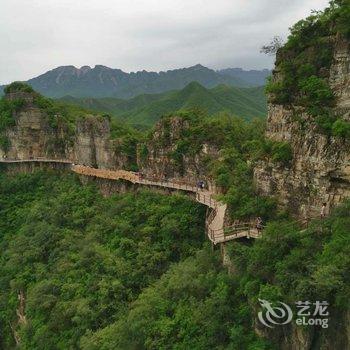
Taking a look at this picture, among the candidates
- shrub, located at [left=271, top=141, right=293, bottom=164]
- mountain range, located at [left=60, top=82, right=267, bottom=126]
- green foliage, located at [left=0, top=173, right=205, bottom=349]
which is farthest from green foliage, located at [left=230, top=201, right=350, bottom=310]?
mountain range, located at [left=60, top=82, right=267, bottom=126]

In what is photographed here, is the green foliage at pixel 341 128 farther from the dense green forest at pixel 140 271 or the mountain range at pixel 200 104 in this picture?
the mountain range at pixel 200 104

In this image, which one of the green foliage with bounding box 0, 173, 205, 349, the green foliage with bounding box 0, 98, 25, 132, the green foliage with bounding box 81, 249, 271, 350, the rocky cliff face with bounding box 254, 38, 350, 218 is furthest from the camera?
the green foliage with bounding box 0, 98, 25, 132

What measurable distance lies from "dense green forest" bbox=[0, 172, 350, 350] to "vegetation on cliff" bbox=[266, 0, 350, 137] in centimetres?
601

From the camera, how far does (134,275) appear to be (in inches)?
1358

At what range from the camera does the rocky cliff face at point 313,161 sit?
78.3 feet

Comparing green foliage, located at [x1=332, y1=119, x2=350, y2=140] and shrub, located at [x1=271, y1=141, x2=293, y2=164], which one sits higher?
green foliage, located at [x1=332, y1=119, x2=350, y2=140]

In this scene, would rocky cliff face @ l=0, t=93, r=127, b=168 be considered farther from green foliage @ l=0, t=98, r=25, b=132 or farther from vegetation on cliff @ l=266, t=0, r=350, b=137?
vegetation on cliff @ l=266, t=0, r=350, b=137

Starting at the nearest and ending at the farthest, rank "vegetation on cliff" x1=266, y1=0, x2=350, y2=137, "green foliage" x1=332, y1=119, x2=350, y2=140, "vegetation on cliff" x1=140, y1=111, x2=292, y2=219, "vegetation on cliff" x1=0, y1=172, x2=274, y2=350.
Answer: "green foliage" x1=332, y1=119, x2=350, y2=140 < "vegetation on cliff" x1=266, y1=0, x2=350, y2=137 < "vegetation on cliff" x1=0, y1=172, x2=274, y2=350 < "vegetation on cliff" x1=140, y1=111, x2=292, y2=219

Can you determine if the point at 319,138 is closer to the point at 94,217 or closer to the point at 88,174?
the point at 94,217

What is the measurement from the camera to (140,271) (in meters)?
34.7

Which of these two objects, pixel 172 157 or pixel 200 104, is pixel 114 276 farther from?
pixel 200 104

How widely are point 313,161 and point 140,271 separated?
53.4ft

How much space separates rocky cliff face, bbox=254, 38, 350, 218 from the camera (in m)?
23.9

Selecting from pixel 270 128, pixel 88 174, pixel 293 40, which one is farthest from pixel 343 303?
pixel 88 174
